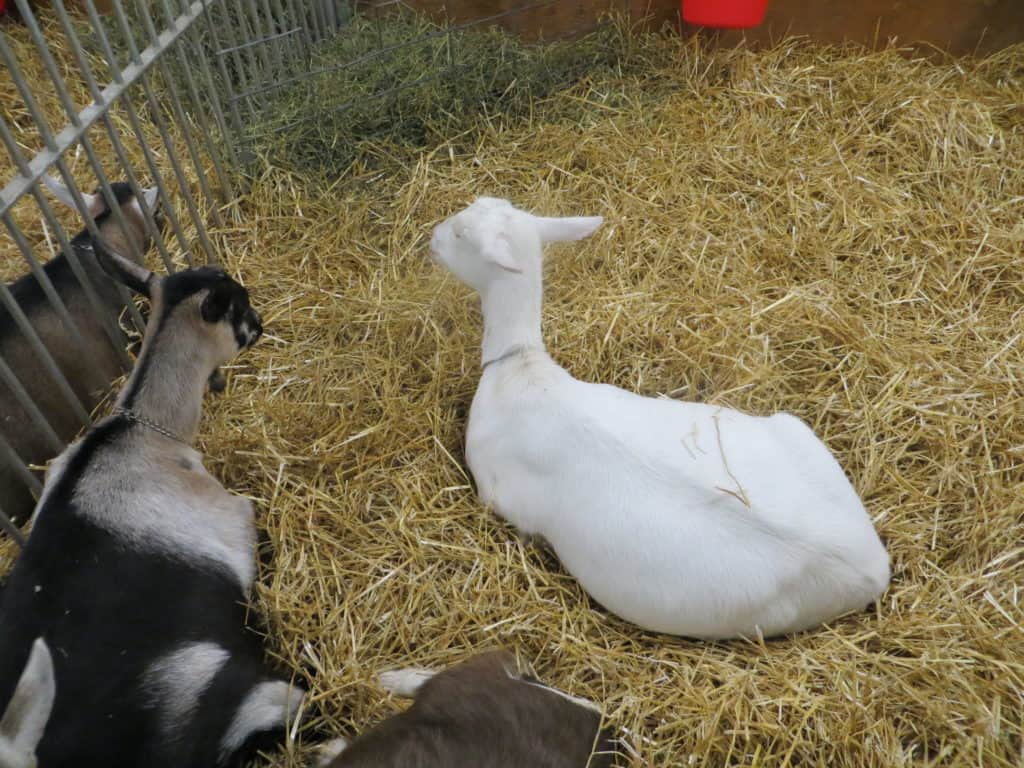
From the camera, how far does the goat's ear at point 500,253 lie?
2885 millimetres

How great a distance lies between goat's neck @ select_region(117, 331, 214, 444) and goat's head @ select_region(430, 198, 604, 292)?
3.53 ft

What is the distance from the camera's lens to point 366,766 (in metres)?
1.99

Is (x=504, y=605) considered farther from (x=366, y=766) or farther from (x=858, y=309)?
(x=858, y=309)

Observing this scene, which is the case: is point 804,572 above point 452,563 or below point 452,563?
above

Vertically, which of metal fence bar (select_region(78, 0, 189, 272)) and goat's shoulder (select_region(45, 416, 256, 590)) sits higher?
metal fence bar (select_region(78, 0, 189, 272))

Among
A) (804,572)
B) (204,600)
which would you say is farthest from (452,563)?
(804,572)

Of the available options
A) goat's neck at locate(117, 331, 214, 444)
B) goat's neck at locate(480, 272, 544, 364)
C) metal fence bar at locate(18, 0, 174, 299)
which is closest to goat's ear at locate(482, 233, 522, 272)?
goat's neck at locate(480, 272, 544, 364)

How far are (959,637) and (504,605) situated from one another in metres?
1.45

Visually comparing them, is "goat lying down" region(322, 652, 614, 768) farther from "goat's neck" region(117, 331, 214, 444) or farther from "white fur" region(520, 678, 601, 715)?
"goat's neck" region(117, 331, 214, 444)

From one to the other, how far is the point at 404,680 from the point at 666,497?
1005mm

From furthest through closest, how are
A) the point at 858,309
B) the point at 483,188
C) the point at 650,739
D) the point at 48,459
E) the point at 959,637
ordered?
1. the point at 483,188
2. the point at 858,309
3. the point at 48,459
4. the point at 959,637
5. the point at 650,739

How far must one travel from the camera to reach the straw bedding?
93.4 inches

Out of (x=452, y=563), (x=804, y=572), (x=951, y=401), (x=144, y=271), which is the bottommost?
(x=452, y=563)

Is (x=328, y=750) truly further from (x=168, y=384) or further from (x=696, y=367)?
(x=696, y=367)
